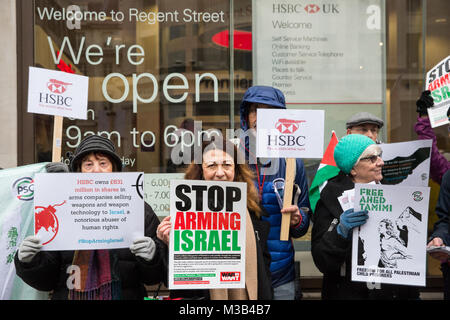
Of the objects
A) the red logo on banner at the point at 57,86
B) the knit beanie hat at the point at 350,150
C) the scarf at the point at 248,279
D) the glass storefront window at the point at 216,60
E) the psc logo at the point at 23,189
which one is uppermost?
the glass storefront window at the point at 216,60

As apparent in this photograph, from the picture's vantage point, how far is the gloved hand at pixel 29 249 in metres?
2.82

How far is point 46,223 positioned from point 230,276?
1121mm

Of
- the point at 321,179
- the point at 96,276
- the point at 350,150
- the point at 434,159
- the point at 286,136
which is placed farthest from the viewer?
the point at 321,179

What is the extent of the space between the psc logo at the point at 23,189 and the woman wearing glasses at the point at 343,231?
2044mm

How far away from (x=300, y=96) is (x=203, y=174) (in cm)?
347

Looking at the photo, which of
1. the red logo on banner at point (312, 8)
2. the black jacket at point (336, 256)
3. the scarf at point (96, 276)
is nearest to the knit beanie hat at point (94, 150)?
the scarf at point (96, 276)

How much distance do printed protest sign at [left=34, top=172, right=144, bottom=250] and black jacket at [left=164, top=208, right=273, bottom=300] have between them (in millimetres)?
352

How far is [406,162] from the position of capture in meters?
3.79

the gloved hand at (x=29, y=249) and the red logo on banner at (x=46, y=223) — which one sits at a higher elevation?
the red logo on banner at (x=46, y=223)

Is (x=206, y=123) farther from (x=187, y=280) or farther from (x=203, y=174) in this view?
(x=187, y=280)

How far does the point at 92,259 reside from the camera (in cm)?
306

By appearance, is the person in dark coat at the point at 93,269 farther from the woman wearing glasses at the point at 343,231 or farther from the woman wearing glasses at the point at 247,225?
the woman wearing glasses at the point at 343,231

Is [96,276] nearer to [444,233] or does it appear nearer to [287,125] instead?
[287,125]

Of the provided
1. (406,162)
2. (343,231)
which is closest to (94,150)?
(343,231)
